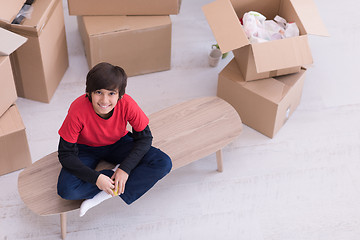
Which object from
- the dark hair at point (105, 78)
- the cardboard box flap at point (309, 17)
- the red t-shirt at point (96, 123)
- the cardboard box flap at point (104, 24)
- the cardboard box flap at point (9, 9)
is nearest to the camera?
the dark hair at point (105, 78)

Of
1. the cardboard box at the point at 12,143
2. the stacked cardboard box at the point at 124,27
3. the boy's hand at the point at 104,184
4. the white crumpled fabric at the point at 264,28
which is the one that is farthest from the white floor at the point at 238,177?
the white crumpled fabric at the point at 264,28

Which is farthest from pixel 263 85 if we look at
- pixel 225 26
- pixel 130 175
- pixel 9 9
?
pixel 9 9

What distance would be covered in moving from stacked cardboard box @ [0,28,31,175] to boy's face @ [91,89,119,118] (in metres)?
0.45

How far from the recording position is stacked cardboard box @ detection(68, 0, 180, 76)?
8.26 feet

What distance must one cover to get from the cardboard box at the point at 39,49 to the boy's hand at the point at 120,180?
0.74 m

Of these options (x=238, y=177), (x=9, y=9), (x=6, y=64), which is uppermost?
(x=9, y=9)

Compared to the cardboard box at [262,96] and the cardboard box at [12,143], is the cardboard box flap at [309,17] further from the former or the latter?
the cardboard box at [12,143]

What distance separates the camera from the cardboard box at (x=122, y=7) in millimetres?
2527

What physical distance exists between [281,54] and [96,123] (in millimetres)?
854

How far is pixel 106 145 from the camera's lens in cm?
203

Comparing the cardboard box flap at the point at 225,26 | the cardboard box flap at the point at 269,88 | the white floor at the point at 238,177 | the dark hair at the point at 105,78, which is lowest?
the white floor at the point at 238,177

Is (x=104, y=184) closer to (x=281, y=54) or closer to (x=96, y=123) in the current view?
(x=96, y=123)

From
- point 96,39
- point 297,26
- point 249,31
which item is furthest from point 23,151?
point 297,26

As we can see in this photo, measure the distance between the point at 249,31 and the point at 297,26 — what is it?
0.22 metres
